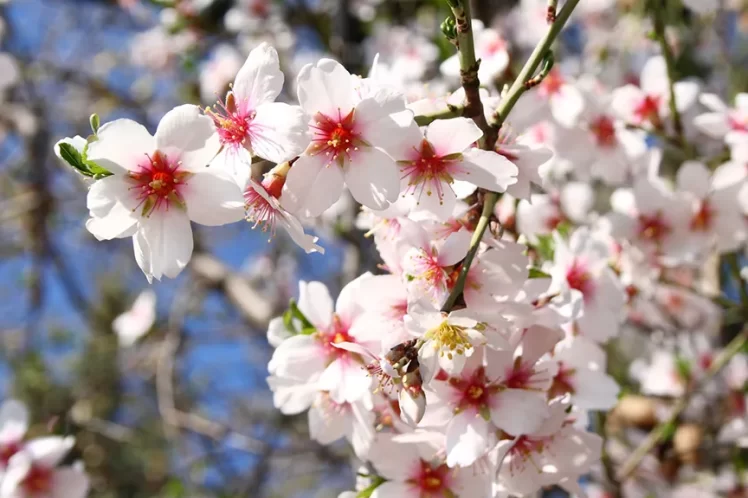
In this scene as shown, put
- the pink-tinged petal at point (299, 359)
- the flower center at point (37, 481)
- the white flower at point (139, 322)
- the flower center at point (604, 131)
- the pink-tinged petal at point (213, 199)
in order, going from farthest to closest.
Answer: the white flower at point (139, 322), the flower center at point (604, 131), the flower center at point (37, 481), the pink-tinged petal at point (299, 359), the pink-tinged petal at point (213, 199)

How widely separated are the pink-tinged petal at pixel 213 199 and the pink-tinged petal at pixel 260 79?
0.46 ft

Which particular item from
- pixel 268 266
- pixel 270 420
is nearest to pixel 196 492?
pixel 270 420

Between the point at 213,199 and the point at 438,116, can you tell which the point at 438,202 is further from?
the point at 213,199

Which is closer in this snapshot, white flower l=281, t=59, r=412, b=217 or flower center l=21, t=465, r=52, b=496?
white flower l=281, t=59, r=412, b=217

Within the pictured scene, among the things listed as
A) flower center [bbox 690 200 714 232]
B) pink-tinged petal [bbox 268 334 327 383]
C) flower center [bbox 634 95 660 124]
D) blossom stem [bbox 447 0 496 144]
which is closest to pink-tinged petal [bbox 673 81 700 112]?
flower center [bbox 634 95 660 124]

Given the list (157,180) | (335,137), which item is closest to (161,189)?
(157,180)

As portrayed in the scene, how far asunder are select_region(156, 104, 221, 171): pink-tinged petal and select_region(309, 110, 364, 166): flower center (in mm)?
148

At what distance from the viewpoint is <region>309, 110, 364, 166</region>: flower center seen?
1016 millimetres

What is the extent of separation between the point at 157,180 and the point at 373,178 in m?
0.32

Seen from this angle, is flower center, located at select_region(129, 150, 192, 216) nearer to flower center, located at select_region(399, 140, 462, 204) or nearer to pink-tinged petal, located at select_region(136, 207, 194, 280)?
pink-tinged petal, located at select_region(136, 207, 194, 280)

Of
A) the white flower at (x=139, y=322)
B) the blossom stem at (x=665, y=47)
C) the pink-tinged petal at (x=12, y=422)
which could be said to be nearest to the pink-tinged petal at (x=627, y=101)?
the blossom stem at (x=665, y=47)

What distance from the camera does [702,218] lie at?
183 centimetres

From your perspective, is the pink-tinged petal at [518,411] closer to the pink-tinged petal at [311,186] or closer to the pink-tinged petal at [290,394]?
the pink-tinged petal at [290,394]

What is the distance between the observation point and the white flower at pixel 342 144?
978 millimetres
